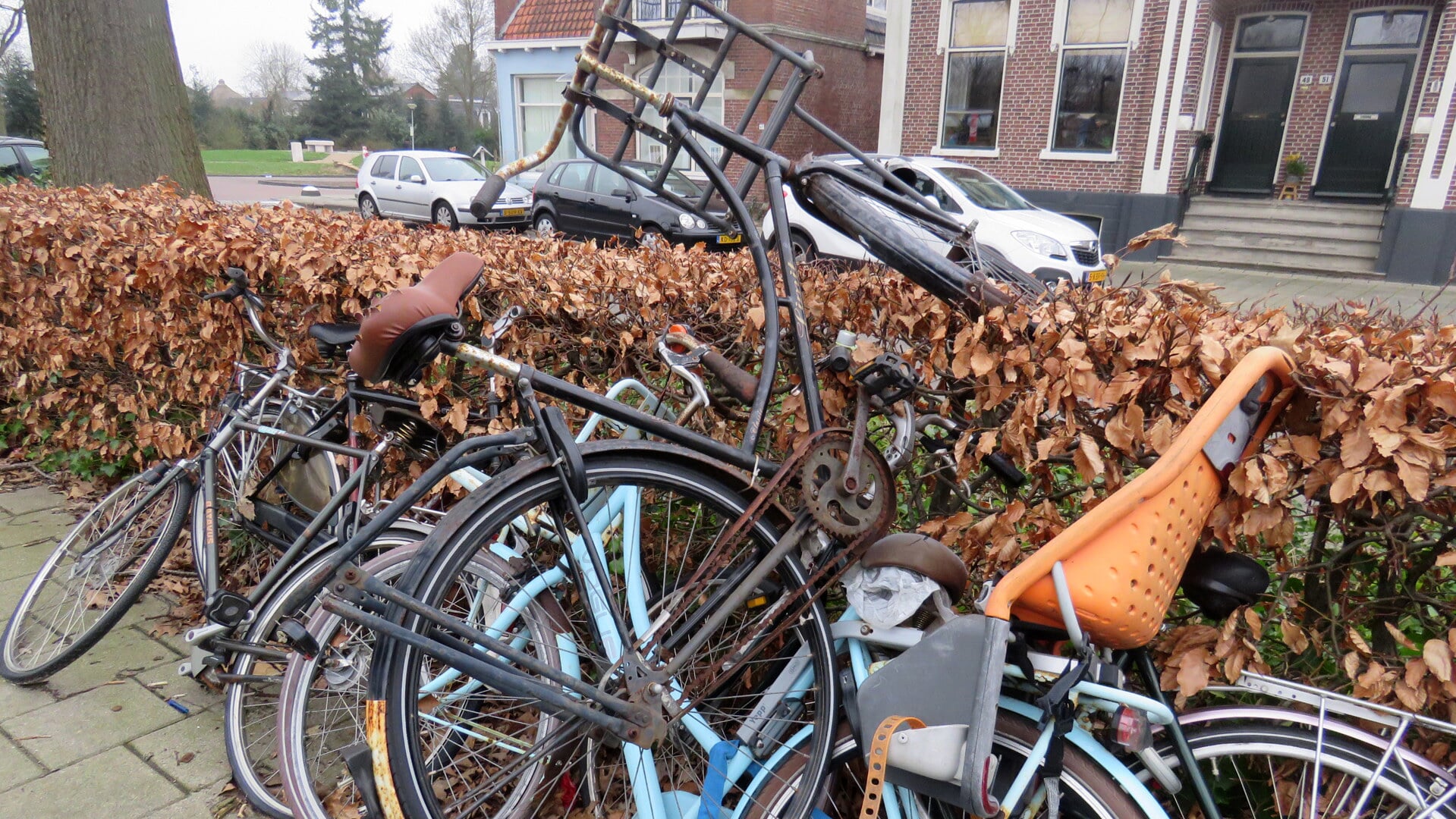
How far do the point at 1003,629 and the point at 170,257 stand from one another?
149 inches

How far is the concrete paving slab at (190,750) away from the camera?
2.60 m

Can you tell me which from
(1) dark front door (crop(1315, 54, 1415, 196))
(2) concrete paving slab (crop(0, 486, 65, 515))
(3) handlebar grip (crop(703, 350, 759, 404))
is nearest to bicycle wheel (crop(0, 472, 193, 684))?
(2) concrete paving slab (crop(0, 486, 65, 515))

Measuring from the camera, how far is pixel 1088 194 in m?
15.0

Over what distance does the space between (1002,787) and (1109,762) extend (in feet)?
0.84

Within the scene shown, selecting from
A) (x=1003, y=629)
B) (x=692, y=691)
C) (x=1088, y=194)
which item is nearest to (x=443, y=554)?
(x=692, y=691)

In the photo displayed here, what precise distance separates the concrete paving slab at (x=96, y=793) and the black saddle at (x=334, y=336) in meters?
1.42

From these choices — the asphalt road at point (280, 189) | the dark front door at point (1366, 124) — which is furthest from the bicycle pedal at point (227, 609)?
the asphalt road at point (280, 189)

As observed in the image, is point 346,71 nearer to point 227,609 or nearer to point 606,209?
point 606,209

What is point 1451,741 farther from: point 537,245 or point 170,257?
point 170,257

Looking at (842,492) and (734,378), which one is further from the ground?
(734,378)

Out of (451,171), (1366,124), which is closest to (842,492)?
(1366,124)

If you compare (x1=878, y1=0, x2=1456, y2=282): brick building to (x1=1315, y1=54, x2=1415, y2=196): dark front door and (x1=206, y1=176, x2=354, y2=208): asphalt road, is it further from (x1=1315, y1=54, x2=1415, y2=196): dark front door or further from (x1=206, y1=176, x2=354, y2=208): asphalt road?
(x1=206, y1=176, x2=354, y2=208): asphalt road

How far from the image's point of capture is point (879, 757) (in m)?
1.71

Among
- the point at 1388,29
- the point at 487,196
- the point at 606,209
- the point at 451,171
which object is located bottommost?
the point at 606,209
